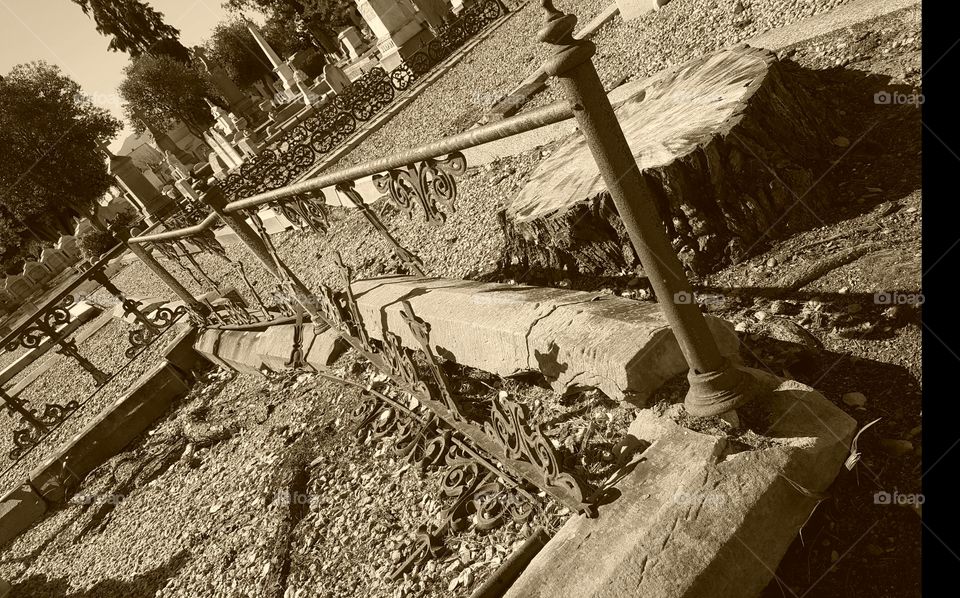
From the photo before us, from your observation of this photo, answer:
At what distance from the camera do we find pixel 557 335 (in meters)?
2.53

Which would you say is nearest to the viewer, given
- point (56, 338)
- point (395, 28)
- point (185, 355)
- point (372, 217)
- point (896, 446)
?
point (896, 446)

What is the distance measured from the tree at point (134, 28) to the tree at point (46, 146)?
11047 millimetres

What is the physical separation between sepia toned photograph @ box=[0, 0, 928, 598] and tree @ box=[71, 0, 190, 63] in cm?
5056

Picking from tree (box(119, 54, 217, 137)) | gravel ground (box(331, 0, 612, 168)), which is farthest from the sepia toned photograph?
tree (box(119, 54, 217, 137))

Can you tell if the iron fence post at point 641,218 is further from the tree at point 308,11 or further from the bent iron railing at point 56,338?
the tree at point 308,11

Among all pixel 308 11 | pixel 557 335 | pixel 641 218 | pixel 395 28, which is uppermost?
pixel 308 11

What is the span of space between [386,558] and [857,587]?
87.7 inches

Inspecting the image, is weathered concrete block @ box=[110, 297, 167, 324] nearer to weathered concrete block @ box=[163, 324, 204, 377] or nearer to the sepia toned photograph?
the sepia toned photograph

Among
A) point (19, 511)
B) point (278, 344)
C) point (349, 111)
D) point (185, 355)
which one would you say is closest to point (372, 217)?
point (278, 344)

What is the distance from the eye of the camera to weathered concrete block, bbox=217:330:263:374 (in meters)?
6.04

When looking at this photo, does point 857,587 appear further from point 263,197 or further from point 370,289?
point 263,197

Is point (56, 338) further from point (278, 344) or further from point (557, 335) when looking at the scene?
point (557, 335)

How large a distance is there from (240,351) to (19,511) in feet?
10.0

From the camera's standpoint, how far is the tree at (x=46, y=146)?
112ft
